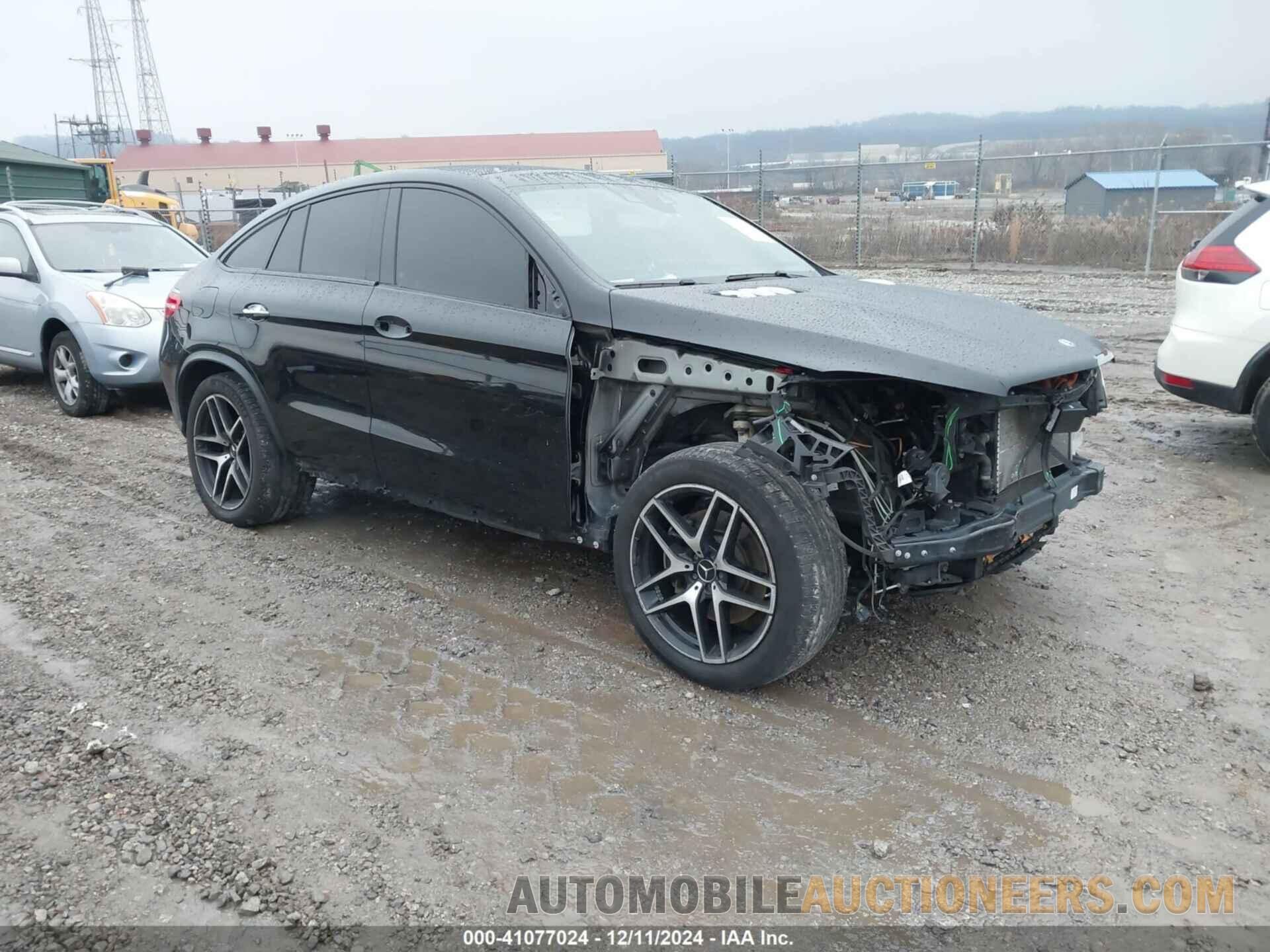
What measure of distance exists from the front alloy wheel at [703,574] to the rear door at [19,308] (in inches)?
278

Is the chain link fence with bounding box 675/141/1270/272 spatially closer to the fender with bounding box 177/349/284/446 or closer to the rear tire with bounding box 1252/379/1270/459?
the rear tire with bounding box 1252/379/1270/459

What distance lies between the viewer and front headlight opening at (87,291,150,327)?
7.90 meters

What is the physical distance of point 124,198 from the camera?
78.5 ft

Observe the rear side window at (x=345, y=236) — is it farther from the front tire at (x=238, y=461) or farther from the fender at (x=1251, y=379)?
the fender at (x=1251, y=379)

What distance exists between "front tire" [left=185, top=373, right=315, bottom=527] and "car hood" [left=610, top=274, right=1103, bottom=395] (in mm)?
2384

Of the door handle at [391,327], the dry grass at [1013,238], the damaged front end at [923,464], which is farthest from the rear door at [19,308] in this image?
the dry grass at [1013,238]

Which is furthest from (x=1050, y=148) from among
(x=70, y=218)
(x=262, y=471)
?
(x=262, y=471)

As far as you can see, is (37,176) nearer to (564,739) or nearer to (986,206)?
(986,206)

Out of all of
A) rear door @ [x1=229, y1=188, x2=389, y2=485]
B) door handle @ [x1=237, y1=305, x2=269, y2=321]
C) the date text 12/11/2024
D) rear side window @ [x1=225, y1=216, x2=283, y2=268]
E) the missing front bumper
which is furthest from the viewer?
rear side window @ [x1=225, y1=216, x2=283, y2=268]

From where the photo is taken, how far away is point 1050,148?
30531 millimetres

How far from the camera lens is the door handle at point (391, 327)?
4266mm

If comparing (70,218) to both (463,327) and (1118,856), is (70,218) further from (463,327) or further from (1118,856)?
(1118,856)

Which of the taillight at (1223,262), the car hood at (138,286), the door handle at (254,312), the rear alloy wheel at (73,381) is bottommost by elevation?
the rear alloy wheel at (73,381)

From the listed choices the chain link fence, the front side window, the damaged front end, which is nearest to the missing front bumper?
the damaged front end
